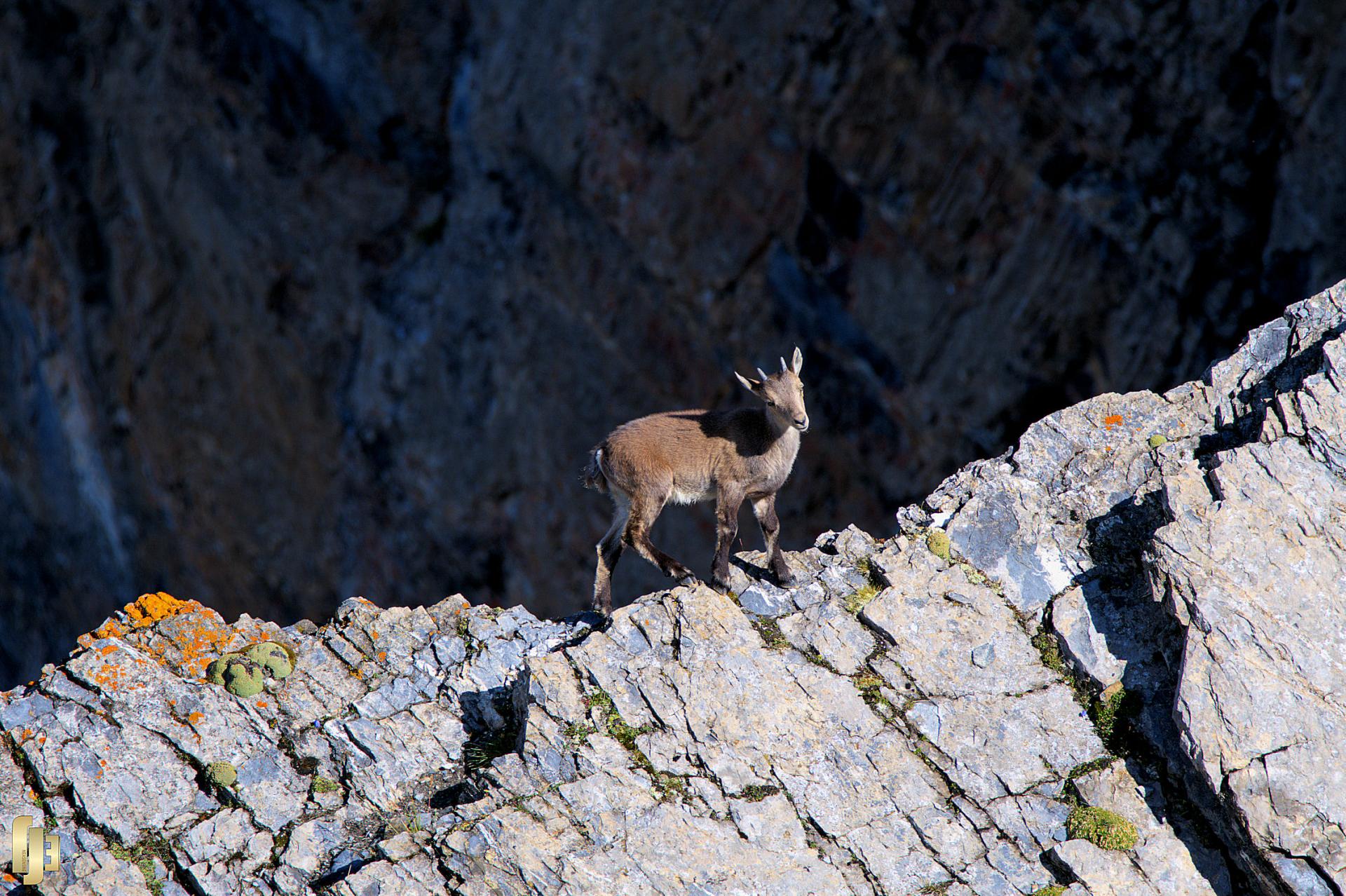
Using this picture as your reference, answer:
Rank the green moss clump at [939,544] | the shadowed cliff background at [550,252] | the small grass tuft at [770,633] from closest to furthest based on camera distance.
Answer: the small grass tuft at [770,633]
the green moss clump at [939,544]
the shadowed cliff background at [550,252]

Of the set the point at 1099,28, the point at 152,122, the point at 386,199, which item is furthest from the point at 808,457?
the point at 152,122

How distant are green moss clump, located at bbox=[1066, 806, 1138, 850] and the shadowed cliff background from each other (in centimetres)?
1232

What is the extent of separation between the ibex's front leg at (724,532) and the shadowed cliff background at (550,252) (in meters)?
11.4

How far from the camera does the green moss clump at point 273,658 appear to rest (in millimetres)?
9594

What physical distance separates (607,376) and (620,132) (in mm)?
5265

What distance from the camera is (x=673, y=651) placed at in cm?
869

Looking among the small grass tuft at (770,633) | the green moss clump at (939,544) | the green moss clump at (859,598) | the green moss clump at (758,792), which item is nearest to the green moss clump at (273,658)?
the small grass tuft at (770,633)

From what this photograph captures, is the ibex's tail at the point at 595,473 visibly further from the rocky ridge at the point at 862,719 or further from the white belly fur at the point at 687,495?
the rocky ridge at the point at 862,719

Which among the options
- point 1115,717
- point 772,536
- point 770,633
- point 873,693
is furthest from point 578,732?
point 1115,717

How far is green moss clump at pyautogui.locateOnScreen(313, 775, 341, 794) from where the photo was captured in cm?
870

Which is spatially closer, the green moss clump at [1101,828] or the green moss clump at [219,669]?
A: the green moss clump at [1101,828]

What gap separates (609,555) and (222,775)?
376 cm

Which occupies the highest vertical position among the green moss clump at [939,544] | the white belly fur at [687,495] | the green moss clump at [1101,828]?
the white belly fur at [687,495]

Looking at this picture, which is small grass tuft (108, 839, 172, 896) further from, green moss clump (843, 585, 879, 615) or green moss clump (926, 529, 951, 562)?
green moss clump (926, 529, 951, 562)
